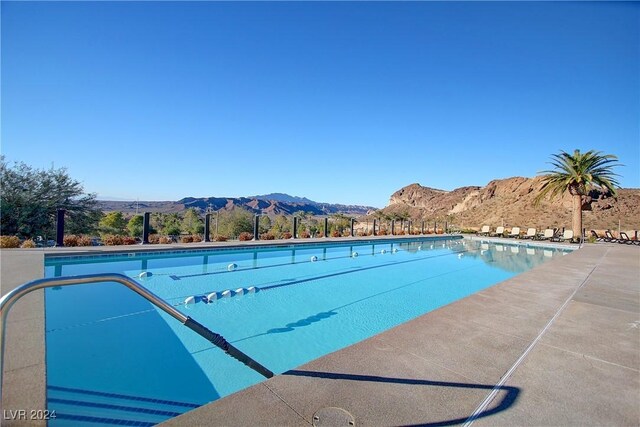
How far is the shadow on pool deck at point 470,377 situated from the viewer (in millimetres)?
1656

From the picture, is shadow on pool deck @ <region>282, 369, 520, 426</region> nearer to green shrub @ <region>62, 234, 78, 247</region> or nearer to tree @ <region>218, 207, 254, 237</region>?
green shrub @ <region>62, 234, 78, 247</region>

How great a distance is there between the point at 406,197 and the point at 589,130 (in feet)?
203

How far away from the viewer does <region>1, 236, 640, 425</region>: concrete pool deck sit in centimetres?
166

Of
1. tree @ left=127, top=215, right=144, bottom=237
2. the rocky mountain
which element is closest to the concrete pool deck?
the rocky mountain

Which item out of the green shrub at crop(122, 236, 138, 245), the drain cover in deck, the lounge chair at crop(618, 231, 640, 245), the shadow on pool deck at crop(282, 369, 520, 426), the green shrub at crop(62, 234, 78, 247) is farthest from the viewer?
the lounge chair at crop(618, 231, 640, 245)

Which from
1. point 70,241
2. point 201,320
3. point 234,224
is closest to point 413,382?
point 201,320

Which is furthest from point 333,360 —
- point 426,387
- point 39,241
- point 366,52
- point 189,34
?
point 366,52

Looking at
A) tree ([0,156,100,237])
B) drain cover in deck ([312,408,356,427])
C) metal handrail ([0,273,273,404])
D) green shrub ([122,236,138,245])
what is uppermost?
tree ([0,156,100,237])

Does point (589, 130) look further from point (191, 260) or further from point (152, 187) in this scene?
point (152, 187)

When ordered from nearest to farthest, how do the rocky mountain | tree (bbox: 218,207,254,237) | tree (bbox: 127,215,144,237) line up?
tree (bbox: 218,207,254,237)
tree (bbox: 127,215,144,237)
the rocky mountain

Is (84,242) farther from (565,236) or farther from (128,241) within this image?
(565,236)

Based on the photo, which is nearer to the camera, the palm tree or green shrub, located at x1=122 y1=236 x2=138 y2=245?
green shrub, located at x1=122 y1=236 x2=138 y2=245

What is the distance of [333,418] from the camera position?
5.23 ft

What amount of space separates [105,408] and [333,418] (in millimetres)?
2182
